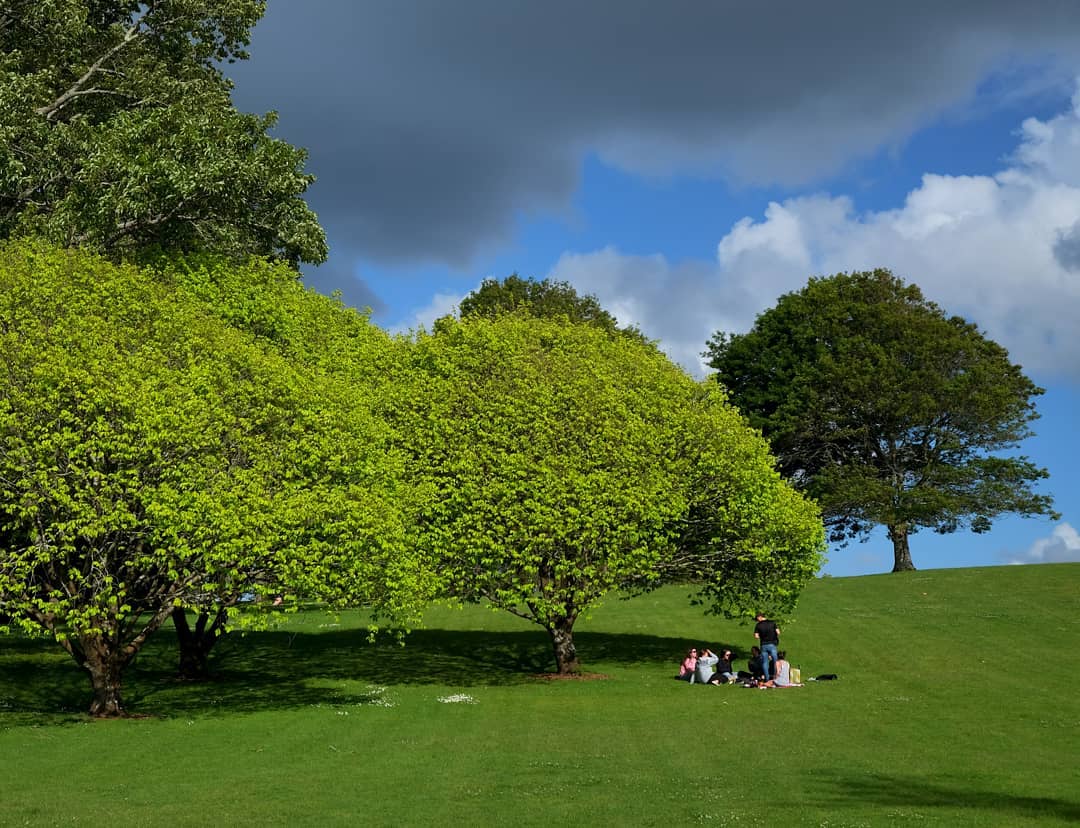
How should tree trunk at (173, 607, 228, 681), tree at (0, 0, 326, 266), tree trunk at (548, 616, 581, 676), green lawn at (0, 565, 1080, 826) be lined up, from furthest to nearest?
1. tree at (0, 0, 326, 266)
2. tree trunk at (173, 607, 228, 681)
3. tree trunk at (548, 616, 581, 676)
4. green lawn at (0, 565, 1080, 826)

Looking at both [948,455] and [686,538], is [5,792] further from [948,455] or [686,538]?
[948,455]

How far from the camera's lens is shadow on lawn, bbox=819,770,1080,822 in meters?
20.2

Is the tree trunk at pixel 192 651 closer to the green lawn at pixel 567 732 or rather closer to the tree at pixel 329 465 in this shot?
the tree at pixel 329 465

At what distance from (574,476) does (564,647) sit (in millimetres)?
8564

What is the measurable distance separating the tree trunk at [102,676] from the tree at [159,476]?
0.05 meters

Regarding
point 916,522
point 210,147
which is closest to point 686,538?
point 210,147

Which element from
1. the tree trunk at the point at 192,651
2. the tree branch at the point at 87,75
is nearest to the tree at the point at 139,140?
the tree branch at the point at 87,75

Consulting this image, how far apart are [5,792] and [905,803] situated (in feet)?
63.5

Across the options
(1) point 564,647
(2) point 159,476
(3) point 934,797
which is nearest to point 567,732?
(3) point 934,797

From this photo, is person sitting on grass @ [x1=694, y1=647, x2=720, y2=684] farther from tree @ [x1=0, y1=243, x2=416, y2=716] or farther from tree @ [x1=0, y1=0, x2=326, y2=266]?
tree @ [x1=0, y1=0, x2=326, y2=266]

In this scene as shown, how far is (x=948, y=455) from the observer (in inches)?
3457

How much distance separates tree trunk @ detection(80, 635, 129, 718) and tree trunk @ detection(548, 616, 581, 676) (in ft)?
60.1

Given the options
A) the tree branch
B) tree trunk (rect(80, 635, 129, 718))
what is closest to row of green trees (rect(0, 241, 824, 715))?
tree trunk (rect(80, 635, 129, 718))

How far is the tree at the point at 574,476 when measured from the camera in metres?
45.8
